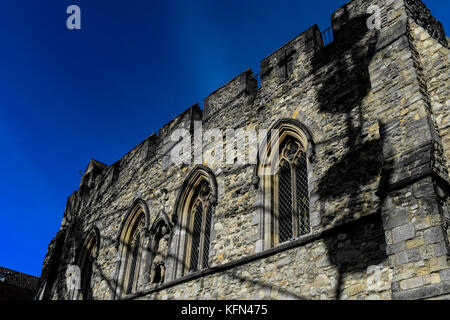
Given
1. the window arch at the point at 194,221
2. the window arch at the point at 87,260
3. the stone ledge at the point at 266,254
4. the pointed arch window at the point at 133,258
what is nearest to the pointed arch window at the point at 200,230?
the window arch at the point at 194,221

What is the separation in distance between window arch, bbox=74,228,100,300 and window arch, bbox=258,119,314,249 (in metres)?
6.55

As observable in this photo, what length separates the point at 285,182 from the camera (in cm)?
894

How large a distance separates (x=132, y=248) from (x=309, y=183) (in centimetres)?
610

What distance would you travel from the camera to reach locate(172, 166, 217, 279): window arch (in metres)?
10.0

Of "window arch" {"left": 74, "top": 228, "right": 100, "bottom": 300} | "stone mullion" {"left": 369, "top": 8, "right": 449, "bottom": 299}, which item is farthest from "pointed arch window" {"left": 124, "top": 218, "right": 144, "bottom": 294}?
"stone mullion" {"left": 369, "top": 8, "right": 449, "bottom": 299}

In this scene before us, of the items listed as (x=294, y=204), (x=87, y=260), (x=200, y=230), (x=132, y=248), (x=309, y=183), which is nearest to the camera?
(x=309, y=183)

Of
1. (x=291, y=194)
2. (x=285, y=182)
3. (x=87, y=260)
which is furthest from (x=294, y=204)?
(x=87, y=260)

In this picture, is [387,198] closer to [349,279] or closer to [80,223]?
[349,279]

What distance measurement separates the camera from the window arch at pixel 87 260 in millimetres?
13228

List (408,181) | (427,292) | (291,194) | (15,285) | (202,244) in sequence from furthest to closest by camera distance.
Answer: (15,285)
(202,244)
(291,194)
(408,181)
(427,292)

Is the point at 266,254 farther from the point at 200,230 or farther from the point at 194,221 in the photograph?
the point at 194,221

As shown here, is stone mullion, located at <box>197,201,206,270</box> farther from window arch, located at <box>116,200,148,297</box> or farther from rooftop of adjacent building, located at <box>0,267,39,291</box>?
rooftop of adjacent building, located at <box>0,267,39,291</box>

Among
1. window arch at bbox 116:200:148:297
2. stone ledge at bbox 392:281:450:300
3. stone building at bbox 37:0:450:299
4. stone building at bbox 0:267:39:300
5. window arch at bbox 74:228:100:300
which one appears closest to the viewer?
stone ledge at bbox 392:281:450:300

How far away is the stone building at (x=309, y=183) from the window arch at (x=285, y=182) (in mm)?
24
